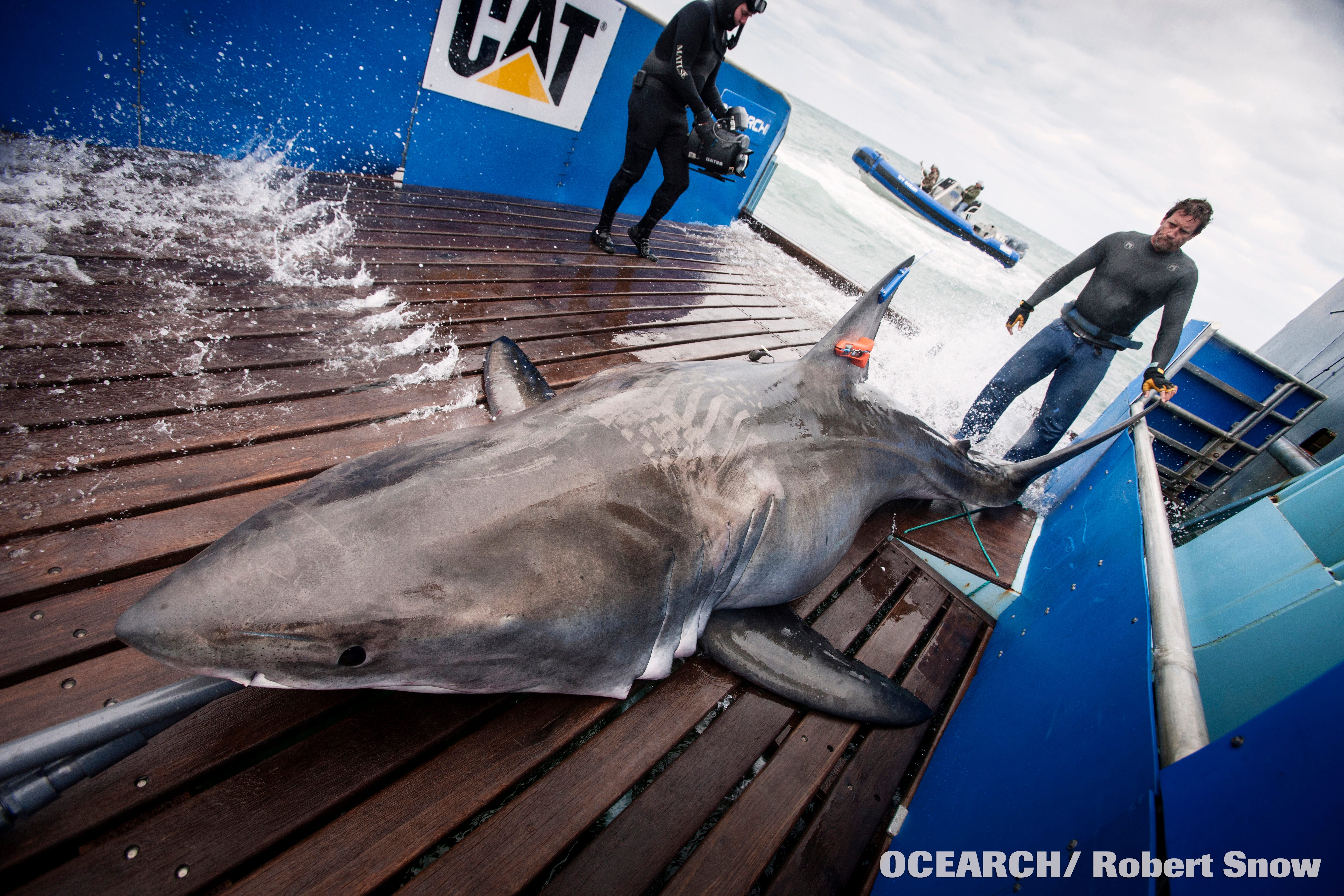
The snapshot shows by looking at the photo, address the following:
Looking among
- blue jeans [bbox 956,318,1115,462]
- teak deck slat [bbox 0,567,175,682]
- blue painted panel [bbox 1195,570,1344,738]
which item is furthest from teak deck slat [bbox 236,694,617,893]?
blue jeans [bbox 956,318,1115,462]

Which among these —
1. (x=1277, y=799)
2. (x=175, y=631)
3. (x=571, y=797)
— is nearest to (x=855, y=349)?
(x=1277, y=799)

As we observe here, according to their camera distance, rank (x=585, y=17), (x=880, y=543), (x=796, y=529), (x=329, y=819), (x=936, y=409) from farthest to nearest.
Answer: (x=936, y=409) < (x=585, y=17) < (x=880, y=543) < (x=796, y=529) < (x=329, y=819)

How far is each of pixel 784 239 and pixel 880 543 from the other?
698cm

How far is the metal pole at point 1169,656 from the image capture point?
1504 millimetres

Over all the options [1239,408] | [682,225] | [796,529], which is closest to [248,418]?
[796,529]

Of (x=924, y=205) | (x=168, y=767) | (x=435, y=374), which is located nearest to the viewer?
(x=168, y=767)

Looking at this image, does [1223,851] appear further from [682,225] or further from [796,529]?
[682,225]

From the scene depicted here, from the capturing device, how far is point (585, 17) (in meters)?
5.56

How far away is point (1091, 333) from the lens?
441 cm

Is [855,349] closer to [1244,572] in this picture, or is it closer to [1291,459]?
[1244,572]

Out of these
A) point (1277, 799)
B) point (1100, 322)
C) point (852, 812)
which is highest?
point (1100, 322)

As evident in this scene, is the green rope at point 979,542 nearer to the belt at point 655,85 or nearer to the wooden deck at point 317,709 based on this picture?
the wooden deck at point 317,709

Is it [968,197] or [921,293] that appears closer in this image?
[921,293]

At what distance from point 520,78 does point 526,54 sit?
0.22m
